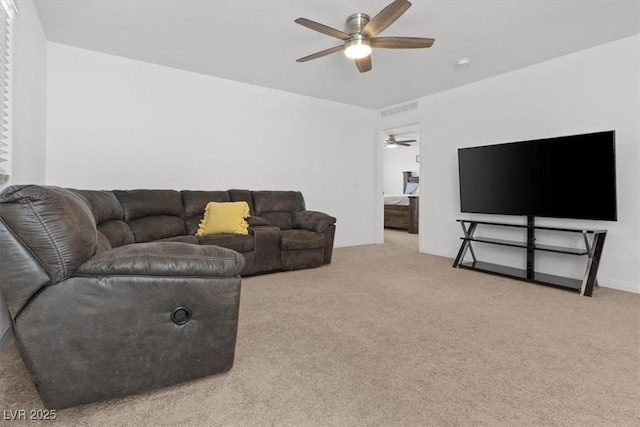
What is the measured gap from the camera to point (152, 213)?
3.60 m


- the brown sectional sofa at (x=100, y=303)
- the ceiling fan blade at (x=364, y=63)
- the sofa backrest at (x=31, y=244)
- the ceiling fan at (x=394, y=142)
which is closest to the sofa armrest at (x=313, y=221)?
the ceiling fan blade at (x=364, y=63)

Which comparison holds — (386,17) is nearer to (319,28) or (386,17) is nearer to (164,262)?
(319,28)

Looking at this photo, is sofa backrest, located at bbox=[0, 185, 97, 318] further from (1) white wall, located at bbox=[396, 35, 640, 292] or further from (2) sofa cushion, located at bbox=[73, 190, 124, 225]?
(1) white wall, located at bbox=[396, 35, 640, 292]

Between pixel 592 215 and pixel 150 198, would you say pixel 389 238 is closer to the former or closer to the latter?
pixel 592 215

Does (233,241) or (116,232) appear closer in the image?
(116,232)

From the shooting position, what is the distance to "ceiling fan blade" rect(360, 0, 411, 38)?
7.30ft

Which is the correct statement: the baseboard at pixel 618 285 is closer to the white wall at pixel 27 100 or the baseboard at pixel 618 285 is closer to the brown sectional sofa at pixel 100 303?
the brown sectional sofa at pixel 100 303

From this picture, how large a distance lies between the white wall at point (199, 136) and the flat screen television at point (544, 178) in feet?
6.94

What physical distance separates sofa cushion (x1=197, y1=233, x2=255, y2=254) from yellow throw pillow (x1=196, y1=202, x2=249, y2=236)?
0.16 m

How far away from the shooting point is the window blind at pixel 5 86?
1.98 m

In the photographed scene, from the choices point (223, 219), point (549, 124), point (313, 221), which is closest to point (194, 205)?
point (223, 219)

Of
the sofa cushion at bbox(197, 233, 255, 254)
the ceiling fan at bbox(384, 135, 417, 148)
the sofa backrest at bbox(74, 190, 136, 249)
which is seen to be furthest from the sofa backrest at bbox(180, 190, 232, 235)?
the ceiling fan at bbox(384, 135, 417, 148)

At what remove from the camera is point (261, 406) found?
1.41m

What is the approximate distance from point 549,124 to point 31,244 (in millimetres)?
4598
